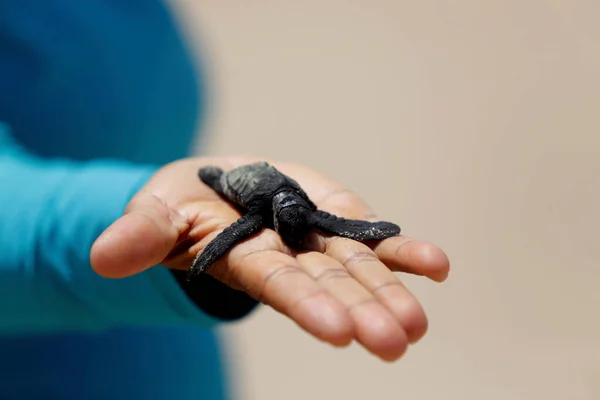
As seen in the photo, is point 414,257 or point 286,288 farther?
point 414,257

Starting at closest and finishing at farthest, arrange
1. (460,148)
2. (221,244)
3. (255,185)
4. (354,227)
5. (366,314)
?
(366,314)
(221,244)
(354,227)
(255,185)
(460,148)

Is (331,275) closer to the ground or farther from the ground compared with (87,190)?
farther from the ground

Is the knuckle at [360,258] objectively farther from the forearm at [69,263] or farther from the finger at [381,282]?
the forearm at [69,263]

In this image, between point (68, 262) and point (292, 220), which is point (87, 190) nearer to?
point (68, 262)

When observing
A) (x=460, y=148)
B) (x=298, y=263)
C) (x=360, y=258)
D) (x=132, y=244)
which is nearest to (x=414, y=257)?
(x=360, y=258)

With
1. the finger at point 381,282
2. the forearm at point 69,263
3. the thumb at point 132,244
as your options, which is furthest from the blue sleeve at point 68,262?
the finger at point 381,282

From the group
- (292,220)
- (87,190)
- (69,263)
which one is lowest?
(69,263)
